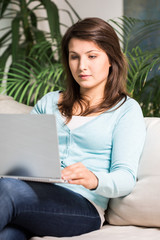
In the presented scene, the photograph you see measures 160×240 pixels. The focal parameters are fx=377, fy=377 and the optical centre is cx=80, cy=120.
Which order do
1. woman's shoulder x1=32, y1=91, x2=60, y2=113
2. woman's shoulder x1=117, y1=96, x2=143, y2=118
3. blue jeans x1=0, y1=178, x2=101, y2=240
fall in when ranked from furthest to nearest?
woman's shoulder x1=32, y1=91, x2=60, y2=113 < woman's shoulder x1=117, y1=96, x2=143, y2=118 < blue jeans x1=0, y1=178, x2=101, y2=240

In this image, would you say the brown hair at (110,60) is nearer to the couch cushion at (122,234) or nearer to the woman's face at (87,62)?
the woman's face at (87,62)

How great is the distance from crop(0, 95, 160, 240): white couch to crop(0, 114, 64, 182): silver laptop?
0.28 m

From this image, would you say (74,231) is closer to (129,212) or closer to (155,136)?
(129,212)

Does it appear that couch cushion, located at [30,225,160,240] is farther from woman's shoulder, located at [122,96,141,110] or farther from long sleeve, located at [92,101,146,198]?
woman's shoulder, located at [122,96,141,110]

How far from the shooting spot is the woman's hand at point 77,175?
1.07 m

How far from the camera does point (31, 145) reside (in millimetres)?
1056

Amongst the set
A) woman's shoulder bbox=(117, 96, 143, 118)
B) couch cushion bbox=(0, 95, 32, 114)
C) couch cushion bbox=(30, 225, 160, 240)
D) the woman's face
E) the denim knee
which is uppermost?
the woman's face

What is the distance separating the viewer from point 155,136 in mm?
1381

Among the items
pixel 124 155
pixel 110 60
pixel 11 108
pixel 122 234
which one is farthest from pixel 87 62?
pixel 122 234

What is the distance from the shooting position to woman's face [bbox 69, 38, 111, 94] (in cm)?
144

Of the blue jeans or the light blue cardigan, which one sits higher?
the light blue cardigan

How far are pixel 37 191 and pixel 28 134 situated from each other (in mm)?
238

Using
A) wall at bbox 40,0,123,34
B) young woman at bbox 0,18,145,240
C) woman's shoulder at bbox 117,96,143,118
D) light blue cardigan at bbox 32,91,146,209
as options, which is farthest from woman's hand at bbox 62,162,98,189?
wall at bbox 40,0,123,34

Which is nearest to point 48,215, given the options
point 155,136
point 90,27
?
point 155,136
